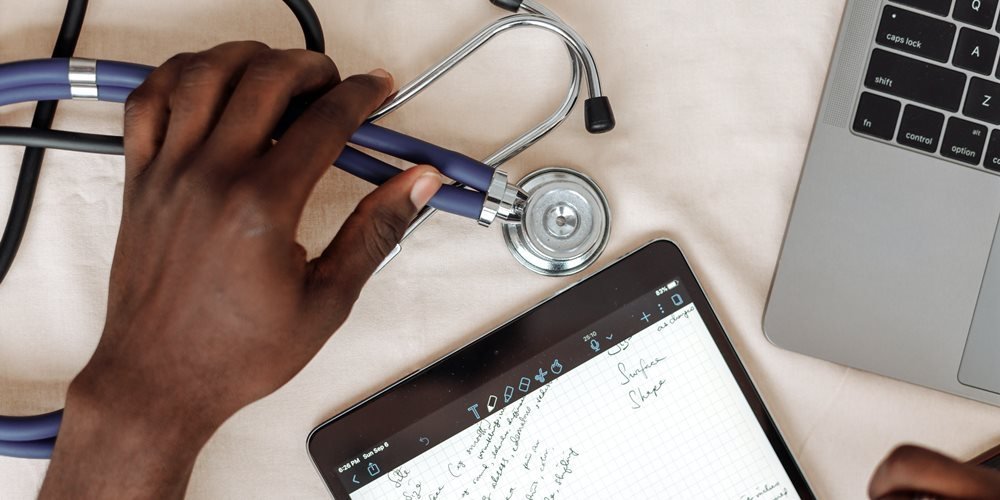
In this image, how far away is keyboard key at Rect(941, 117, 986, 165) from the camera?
559 millimetres

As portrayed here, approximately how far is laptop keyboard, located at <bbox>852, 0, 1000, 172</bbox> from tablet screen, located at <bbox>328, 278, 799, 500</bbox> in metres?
0.20

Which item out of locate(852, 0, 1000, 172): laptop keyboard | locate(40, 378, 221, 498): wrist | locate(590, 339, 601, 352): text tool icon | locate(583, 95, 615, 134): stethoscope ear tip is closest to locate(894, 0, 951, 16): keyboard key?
locate(852, 0, 1000, 172): laptop keyboard

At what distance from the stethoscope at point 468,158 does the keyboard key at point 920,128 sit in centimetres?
22

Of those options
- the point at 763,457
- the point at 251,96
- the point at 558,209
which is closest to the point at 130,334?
the point at 251,96

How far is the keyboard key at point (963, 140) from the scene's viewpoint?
0.56 m

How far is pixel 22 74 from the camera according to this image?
490mm

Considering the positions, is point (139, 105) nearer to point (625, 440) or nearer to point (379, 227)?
point (379, 227)

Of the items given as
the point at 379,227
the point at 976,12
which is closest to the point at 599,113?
the point at 379,227

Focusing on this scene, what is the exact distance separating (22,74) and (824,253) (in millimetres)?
564

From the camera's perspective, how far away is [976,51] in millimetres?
557

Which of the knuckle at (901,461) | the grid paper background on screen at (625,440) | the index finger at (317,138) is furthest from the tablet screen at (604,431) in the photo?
the index finger at (317,138)

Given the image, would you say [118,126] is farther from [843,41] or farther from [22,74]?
[843,41]

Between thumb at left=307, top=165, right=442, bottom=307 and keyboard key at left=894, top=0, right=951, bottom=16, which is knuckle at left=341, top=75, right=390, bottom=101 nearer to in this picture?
thumb at left=307, top=165, right=442, bottom=307

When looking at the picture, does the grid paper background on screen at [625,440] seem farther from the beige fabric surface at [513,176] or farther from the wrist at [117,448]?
the wrist at [117,448]
